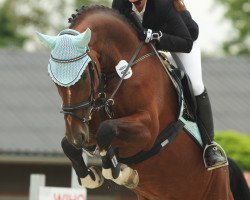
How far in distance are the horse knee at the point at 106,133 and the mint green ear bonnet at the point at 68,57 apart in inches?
17.7

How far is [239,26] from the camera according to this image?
3625cm

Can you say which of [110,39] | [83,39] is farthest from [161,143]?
[83,39]

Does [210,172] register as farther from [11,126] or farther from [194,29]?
[11,126]

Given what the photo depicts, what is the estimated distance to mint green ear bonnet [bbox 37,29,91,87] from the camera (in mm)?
6775

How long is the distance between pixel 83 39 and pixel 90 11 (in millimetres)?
604

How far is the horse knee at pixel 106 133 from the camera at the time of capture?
→ 6.89m

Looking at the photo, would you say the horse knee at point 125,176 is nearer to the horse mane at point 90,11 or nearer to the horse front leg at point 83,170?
the horse front leg at point 83,170

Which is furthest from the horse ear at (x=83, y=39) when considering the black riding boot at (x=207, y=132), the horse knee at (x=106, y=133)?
the black riding boot at (x=207, y=132)

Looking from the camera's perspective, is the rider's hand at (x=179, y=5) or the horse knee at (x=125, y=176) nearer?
the horse knee at (x=125, y=176)

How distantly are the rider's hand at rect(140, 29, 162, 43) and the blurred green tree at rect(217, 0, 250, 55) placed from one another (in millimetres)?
28466

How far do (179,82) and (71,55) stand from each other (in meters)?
1.32

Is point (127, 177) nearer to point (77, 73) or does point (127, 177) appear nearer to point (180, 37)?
point (77, 73)

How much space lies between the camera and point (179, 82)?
307 inches

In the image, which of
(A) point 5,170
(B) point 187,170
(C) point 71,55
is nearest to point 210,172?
(B) point 187,170
